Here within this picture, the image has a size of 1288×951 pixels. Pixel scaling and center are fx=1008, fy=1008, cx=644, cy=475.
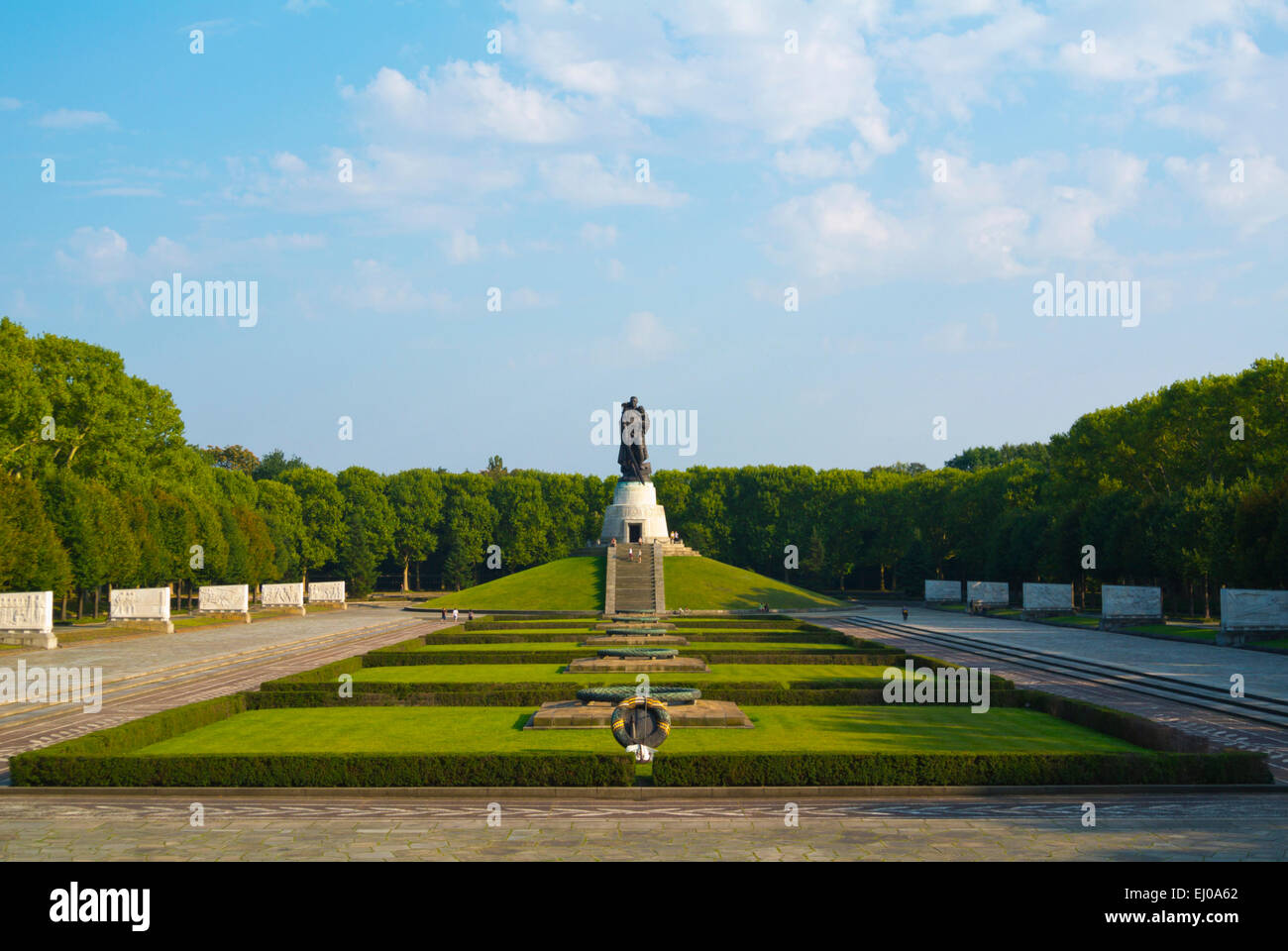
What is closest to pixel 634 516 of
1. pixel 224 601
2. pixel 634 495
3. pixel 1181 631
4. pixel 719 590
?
pixel 634 495

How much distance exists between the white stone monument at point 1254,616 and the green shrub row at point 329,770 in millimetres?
35045

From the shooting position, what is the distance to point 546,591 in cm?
6725

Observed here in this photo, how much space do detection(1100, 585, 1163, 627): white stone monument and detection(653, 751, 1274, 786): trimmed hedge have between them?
38280 mm

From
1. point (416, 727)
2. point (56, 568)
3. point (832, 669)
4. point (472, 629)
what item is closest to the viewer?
point (416, 727)

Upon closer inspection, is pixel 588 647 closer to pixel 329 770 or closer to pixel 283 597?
pixel 329 770

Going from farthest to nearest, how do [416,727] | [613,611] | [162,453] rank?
[162,453], [613,611], [416,727]

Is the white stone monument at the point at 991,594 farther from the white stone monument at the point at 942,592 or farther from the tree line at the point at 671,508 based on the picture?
the white stone monument at the point at 942,592

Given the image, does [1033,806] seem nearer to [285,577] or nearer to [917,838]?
[917,838]

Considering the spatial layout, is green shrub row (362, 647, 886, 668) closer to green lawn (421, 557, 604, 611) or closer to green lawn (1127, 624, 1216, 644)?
green lawn (1127, 624, 1216, 644)

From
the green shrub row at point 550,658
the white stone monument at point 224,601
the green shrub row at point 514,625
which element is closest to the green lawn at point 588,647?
the green shrub row at point 550,658

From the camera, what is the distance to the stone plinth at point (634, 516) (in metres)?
76.9

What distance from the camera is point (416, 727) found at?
21.4 m
